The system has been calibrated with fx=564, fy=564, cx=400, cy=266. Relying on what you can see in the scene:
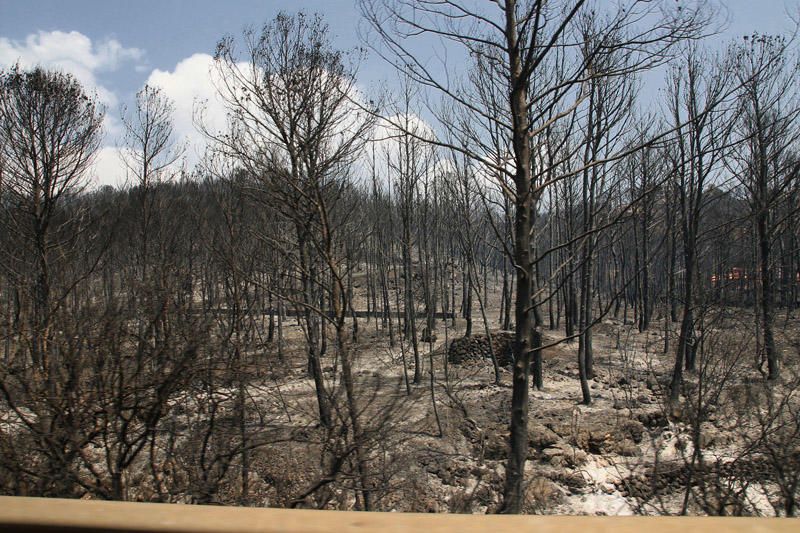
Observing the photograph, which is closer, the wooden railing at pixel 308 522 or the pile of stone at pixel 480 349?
the wooden railing at pixel 308 522

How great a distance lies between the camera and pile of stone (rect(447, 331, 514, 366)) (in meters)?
18.8

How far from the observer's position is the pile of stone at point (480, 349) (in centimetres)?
1878

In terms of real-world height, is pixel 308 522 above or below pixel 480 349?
above

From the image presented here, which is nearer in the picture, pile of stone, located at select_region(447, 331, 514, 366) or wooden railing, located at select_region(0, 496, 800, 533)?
wooden railing, located at select_region(0, 496, 800, 533)

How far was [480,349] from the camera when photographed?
1936 centimetres

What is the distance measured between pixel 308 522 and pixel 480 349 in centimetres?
1789

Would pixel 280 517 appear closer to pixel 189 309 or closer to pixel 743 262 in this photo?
pixel 189 309

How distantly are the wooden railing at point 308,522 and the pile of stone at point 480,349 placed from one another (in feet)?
56.0

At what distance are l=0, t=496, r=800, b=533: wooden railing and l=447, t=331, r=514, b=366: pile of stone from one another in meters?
17.1

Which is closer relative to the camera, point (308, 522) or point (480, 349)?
point (308, 522)

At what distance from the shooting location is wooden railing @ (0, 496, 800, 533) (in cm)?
174

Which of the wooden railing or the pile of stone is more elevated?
the wooden railing

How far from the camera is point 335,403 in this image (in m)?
6.52

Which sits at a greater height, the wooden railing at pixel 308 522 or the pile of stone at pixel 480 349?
the wooden railing at pixel 308 522
